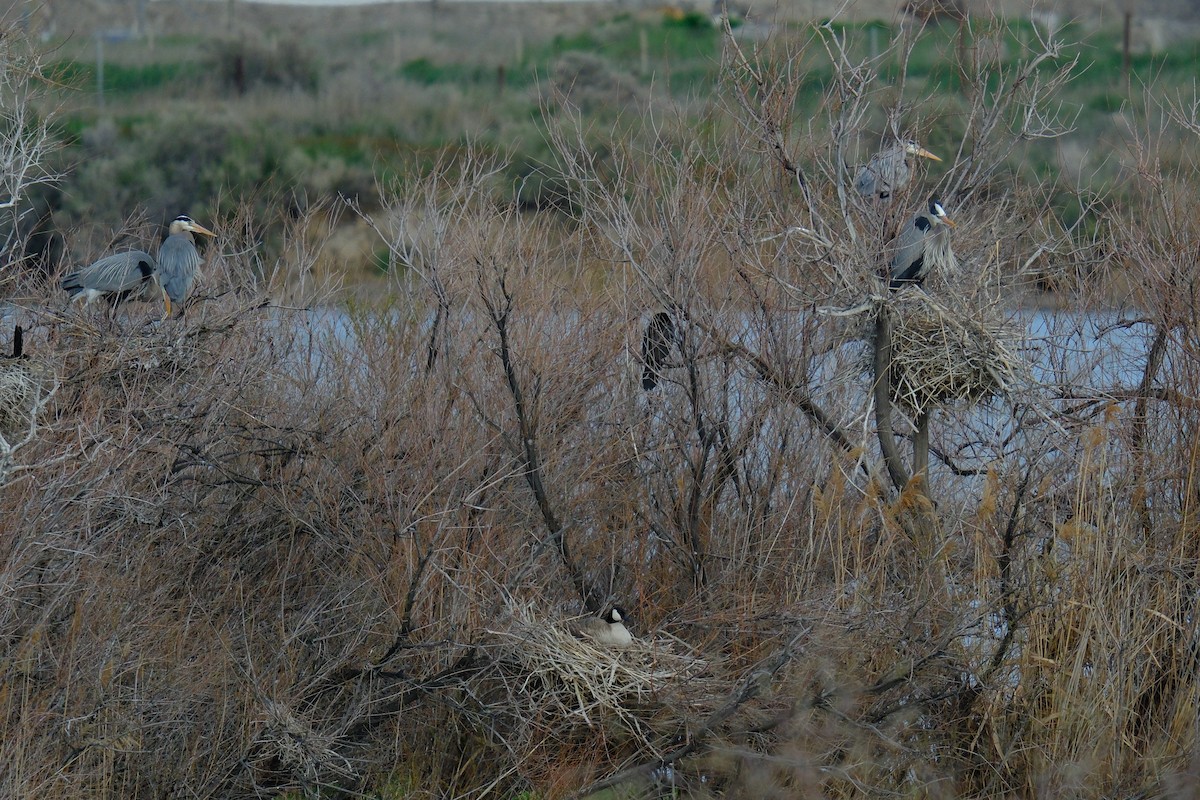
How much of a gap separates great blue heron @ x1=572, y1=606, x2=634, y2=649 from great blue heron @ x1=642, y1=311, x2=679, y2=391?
65.6 inches

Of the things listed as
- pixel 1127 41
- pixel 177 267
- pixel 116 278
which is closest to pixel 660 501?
pixel 177 267

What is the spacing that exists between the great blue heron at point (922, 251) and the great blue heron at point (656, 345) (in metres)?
1.65

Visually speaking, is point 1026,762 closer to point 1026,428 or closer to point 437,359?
point 1026,428

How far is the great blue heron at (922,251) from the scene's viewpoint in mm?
7312

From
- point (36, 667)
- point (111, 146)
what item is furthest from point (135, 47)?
point (36, 667)

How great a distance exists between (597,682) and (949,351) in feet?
8.07

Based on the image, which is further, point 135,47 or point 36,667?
point 135,47

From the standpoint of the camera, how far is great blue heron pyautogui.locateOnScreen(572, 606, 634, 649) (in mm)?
7429

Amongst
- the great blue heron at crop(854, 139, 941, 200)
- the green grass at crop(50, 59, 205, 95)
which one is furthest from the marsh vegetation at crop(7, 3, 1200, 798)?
the green grass at crop(50, 59, 205, 95)

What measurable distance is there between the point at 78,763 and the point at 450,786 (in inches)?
82.6

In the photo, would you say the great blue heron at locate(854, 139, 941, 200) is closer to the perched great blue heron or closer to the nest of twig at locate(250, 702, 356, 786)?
the perched great blue heron

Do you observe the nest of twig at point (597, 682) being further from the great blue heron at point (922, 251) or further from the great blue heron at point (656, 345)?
the great blue heron at point (922, 251)

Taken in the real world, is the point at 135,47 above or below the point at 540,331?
below

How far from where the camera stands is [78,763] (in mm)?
7715
